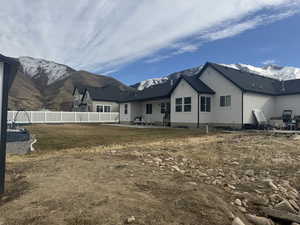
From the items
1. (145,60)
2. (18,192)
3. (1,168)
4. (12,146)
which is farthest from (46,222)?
(145,60)

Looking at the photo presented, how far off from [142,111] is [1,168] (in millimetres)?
21869

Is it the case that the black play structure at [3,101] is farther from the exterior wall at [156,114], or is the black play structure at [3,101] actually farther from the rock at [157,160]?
the exterior wall at [156,114]

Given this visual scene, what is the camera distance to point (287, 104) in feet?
58.4

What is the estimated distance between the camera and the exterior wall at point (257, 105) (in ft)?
53.1

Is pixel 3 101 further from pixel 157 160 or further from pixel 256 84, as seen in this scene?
pixel 256 84

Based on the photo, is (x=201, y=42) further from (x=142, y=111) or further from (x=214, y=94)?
(x=142, y=111)

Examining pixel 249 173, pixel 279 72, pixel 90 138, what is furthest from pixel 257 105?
pixel 279 72

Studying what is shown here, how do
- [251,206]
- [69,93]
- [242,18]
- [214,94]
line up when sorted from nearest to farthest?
1. [251,206]
2. [242,18]
3. [214,94]
4. [69,93]

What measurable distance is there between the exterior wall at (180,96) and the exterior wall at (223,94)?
5.68ft

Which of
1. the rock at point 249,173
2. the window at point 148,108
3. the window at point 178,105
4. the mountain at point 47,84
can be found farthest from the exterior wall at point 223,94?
the mountain at point 47,84

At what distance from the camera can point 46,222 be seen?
246 cm

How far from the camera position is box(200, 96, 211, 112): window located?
1729 cm

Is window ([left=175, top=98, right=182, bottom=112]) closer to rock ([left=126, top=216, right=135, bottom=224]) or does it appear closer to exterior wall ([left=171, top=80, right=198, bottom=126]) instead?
exterior wall ([left=171, top=80, right=198, bottom=126])

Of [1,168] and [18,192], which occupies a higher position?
[1,168]
